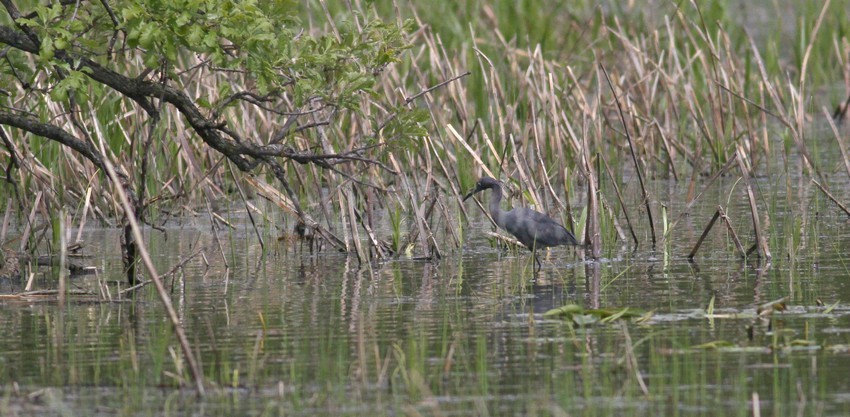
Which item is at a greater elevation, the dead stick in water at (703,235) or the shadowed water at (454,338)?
the dead stick in water at (703,235)

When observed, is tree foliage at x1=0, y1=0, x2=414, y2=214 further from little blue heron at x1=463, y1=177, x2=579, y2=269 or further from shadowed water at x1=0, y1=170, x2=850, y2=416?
→ little blue heron at x1=463, y1=177, x2=579, y2=269

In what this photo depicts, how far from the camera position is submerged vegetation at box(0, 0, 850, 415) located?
19.7ft

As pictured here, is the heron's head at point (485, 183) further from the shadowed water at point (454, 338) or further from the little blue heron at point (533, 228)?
the shadowed water at point (454, 338)

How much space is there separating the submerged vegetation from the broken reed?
0.15ft

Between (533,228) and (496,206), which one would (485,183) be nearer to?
(496,206)

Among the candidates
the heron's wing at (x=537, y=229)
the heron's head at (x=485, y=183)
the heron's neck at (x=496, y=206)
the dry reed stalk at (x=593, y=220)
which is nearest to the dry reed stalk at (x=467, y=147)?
the heron's head at (x=485, y=183)

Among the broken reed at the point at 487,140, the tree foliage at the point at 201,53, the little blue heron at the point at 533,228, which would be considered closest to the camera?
the tree foliage at the point at 201,53

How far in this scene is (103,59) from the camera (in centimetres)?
1126

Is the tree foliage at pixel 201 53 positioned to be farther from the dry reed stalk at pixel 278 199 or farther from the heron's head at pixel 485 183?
the heron's head at pixel 485 183

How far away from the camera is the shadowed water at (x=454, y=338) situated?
5.23 metres

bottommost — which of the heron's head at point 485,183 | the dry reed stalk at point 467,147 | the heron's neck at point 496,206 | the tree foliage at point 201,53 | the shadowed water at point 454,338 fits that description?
the shadowed water at point 454,338

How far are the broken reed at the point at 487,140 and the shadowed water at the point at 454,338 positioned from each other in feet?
1.86

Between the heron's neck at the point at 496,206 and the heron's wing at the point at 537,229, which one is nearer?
the heron's wing at the point at 537,229

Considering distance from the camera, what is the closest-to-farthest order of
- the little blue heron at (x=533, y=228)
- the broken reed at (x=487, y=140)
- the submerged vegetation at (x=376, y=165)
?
1. the submerged vegetation at (x=376, y=165)
2. the little blue heron at (x=533, y=228)
3. the broken reed at (x=487, y=140)
